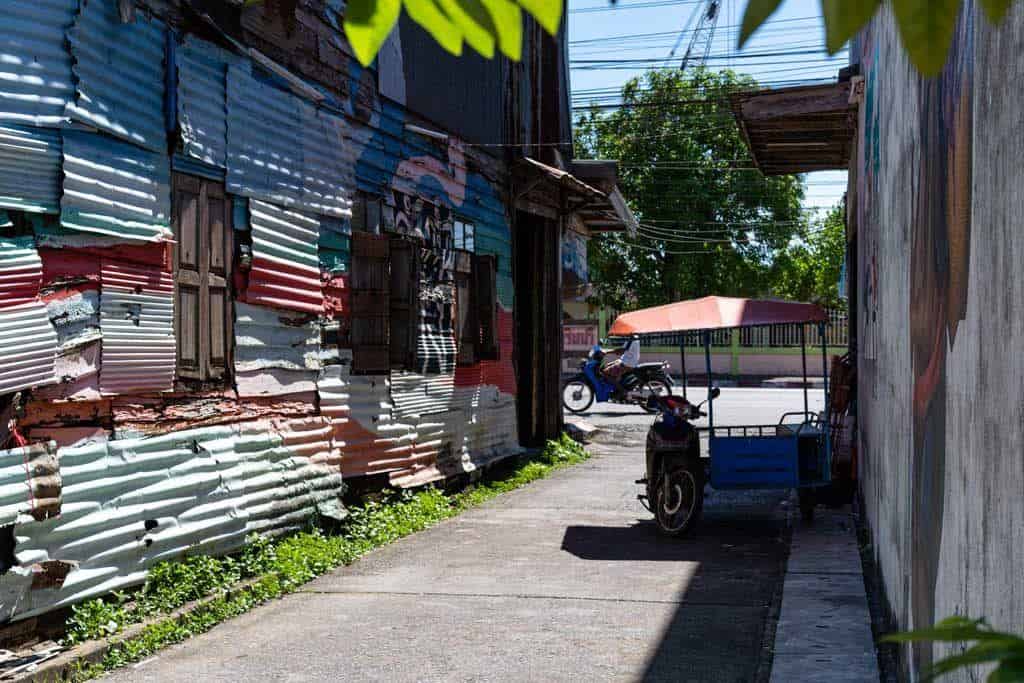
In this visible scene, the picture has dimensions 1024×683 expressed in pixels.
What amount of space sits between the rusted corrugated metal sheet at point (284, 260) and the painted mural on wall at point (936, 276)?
17.1 ft

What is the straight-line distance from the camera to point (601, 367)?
2678 centimetres

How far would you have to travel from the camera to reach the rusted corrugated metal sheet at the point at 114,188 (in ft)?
23.2

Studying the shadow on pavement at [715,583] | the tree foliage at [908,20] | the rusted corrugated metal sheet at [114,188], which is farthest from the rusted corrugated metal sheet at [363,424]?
the tree foliage at [908,20]

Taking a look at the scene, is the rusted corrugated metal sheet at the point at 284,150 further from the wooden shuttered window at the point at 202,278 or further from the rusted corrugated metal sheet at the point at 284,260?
the wooden shuttered window at the point at 202,278

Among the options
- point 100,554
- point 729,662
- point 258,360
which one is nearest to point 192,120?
point 258,360

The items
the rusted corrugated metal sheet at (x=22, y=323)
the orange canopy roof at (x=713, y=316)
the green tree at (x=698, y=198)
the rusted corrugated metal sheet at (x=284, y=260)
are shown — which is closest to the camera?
the rusted corrugated metal sheet at (x=22, y=323)

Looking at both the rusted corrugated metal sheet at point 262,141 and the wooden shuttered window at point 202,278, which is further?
the rusted corrugated metal sheet at point 262,141

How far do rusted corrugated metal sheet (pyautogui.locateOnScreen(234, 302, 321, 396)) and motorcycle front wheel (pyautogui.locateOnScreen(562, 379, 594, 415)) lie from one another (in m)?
16.4

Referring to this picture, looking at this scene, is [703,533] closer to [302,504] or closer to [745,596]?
[745,596]

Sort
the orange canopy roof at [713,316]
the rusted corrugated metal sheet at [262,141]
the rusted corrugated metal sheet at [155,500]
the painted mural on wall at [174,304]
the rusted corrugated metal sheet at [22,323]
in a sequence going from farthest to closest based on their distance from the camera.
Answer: the orange canopy roof at [713,316] < the rusted corrugated metal sheet at [262,141] < the painted mural on wall at [174,304] < the rusted corrugated metal sheet at [155,500] < the rusted corrugated metal sheet at [22,323]

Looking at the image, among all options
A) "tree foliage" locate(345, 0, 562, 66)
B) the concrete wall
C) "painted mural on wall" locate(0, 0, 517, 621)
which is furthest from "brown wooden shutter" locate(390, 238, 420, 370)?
"tree foliage" locate(345, 0, 562, 66)

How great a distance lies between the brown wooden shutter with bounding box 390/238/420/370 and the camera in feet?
37.7

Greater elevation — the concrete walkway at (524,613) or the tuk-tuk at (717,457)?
the tuk-tuk at (717,457)

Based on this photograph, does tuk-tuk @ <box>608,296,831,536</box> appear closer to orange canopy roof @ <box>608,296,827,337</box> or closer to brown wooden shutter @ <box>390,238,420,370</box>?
orange canopy roof @ <box>608,296,827,337</box>
